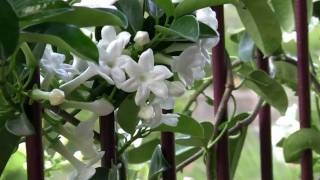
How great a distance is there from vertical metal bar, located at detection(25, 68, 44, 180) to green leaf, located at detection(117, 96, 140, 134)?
0.25ft

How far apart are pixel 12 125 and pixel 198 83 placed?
45 cm

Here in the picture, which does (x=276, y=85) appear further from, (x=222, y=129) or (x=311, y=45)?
(x=311, y=45)

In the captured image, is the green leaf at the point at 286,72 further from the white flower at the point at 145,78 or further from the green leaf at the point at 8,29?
the green leaf at the point at 8,29

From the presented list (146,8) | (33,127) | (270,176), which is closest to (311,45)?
(270,176)

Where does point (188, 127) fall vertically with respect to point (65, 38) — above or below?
below

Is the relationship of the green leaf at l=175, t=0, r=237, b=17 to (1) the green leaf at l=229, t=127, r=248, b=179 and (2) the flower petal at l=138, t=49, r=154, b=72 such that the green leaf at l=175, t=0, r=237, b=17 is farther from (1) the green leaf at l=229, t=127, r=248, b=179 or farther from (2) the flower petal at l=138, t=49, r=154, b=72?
(1) the green leaf at l=229, t=127, r=248, b=179

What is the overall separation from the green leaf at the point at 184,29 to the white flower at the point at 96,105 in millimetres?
70

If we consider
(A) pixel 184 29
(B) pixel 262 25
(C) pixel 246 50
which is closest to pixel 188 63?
(A) pixel 184 29

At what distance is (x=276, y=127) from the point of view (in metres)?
0.95

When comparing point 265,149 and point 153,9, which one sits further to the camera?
point 265,149

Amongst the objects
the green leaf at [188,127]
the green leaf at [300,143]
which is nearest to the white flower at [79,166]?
the green leaf at [188,127]

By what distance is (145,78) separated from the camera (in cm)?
44

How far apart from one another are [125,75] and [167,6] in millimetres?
75

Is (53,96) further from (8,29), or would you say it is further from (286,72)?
(286,72)
